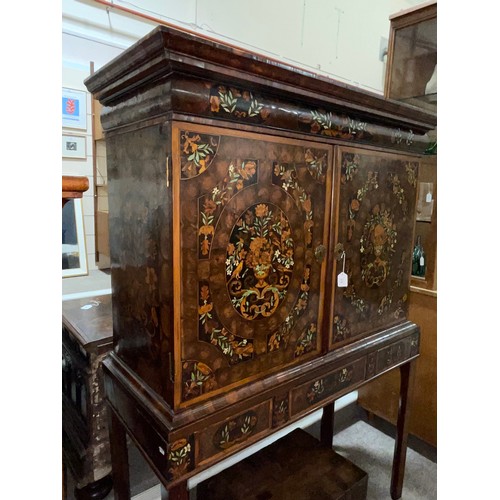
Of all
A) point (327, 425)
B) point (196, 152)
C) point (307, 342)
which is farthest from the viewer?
point (327, 425)

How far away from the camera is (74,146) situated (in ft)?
5.94

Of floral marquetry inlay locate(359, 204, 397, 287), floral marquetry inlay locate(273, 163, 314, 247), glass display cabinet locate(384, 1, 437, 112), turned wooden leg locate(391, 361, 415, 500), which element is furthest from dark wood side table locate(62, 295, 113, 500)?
glass display cabinet locate(384, 1, 437, 112)

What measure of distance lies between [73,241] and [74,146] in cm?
46

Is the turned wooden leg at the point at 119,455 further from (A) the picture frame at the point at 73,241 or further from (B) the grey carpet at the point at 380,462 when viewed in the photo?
(B) the grey carpet at the point at 380,462

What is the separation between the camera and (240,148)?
833mm

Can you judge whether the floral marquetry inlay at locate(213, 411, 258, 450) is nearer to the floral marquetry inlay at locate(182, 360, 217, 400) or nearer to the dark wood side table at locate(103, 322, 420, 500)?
the dark wood side table at locate(103, 322, 420, 500)

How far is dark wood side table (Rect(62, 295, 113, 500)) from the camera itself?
4.44 ft

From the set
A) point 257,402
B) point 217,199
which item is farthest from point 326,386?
point 217,199

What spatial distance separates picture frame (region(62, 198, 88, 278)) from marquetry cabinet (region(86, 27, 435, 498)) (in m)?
0.90

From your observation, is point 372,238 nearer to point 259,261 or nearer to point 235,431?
point 259,261

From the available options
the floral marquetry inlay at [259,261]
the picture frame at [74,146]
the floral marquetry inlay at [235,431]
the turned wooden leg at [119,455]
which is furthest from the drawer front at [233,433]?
the picture frame at [74,146]

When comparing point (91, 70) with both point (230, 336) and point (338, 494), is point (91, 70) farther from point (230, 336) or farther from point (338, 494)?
point (338, 494)

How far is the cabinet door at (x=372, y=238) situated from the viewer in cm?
111
